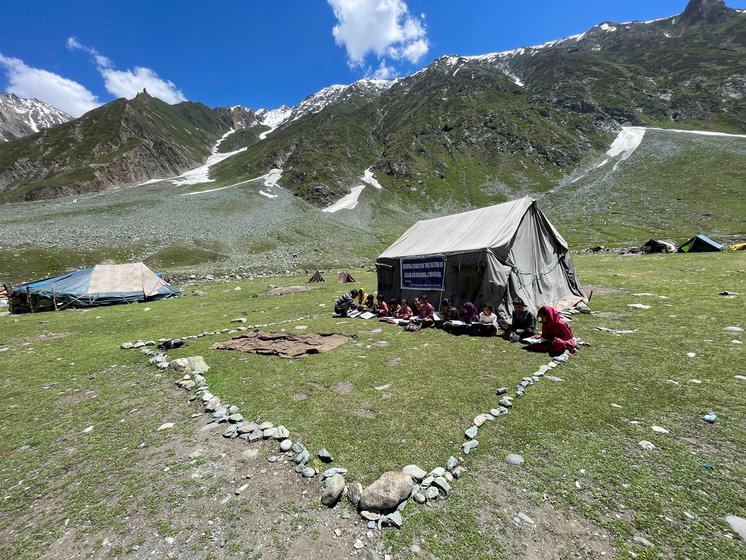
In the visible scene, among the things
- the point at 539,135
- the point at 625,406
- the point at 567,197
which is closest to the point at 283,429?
the point at 625,406

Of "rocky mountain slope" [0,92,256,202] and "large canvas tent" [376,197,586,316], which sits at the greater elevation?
"rocky mountain slope" [0,92,256,202]

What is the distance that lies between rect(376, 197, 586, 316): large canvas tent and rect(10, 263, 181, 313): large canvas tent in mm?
18831

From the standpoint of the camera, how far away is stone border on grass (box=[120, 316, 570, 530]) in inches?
161

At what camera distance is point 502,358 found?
8.98m

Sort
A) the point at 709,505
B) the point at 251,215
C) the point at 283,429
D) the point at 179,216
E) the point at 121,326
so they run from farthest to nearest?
1. the point at 251,215
2. the point at 179,216
3. the point at 121,326
4. the point at 283,429
5. the point at 709,505

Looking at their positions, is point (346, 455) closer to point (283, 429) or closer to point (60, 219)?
point (283, 429)

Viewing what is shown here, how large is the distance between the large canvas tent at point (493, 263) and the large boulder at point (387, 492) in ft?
30.2

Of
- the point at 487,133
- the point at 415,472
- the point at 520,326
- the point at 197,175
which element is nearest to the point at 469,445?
the point at 415,472

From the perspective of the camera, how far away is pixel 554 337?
361 inches

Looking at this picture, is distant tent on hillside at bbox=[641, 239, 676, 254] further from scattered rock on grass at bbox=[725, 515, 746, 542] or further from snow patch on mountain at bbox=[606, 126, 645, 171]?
snow patch on mountain at bbox=[606, 126, 645, 171]

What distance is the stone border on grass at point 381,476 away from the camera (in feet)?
13.4

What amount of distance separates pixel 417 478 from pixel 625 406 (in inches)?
174

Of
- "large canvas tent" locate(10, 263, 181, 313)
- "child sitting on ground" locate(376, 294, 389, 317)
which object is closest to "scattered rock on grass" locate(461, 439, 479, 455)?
"child sitting on ground" locate(376, 294, 389, 317)

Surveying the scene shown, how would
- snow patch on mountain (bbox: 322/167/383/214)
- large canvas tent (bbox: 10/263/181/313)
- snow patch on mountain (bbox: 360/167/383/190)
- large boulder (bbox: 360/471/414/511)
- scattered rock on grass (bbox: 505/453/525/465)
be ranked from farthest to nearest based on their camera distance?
snow patch on mountain (bbox: 360/167/383/190)
snow patch on mountain (bbox: 322/167/383/214)
large canvas tent (bbox: 10/263/181/313)
scattered rock on grass (bbox: 505/453/525/465)
large boulder (bbox: 360/471/414/511)
